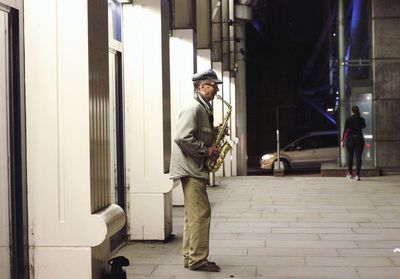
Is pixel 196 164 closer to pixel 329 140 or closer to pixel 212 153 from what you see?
pixel 212 153

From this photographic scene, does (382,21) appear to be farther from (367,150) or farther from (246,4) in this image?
(246,4)

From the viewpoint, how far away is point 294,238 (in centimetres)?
790

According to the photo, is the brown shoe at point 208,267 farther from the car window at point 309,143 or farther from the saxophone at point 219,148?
the car window at point 309,143

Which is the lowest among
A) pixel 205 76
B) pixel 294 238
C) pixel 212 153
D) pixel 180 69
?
pixel 294 238

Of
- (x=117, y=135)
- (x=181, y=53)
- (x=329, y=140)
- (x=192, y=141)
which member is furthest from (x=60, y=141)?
(x=329, y=140)

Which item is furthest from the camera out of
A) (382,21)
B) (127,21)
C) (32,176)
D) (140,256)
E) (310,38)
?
(310,38)

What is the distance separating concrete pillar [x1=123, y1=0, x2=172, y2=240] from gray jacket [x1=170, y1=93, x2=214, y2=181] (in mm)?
1593

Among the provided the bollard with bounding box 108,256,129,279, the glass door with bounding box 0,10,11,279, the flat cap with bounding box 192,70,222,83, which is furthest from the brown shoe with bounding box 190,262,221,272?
the glass door with bounding box 0,10,11,279

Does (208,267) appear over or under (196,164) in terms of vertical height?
under

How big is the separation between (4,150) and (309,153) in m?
18.4

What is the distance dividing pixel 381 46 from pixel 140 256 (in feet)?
40.3

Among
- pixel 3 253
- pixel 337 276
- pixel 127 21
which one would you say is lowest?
pixel 337 276

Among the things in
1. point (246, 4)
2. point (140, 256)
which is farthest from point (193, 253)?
point (246, 4)

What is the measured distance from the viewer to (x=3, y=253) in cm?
474
